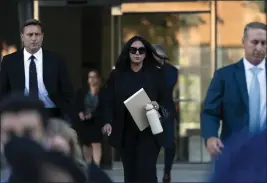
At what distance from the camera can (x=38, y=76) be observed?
21.0 feet

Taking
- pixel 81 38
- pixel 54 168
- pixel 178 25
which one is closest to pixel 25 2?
pixel 81 38

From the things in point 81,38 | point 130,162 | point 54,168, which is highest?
point 81,38

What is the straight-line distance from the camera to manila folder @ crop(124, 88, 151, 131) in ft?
21.1

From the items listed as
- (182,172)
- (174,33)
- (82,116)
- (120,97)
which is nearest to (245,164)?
(120,97)

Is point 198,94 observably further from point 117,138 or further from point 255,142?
point 255,142

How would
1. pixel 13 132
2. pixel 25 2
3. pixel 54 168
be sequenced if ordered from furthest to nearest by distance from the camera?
pixel 25 2
pixel 13 132
pixel 54 168

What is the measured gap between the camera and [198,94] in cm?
1090

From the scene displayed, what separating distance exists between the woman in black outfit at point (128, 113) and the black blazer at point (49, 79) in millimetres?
429

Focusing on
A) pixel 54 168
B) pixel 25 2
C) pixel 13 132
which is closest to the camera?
pixel 54 168

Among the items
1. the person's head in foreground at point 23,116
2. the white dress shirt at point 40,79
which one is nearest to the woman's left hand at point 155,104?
the white dress shirt at point 40,79

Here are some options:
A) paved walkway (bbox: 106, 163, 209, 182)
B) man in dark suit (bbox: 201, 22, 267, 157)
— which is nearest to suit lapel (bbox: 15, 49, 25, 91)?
man in dark suit (bbox: 201, 22, 267, 157)

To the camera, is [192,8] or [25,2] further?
[192,8]

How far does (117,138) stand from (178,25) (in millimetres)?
4366

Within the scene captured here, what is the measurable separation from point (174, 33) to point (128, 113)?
13.9 feet
